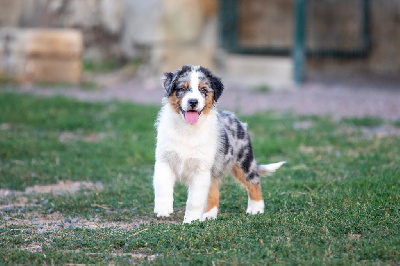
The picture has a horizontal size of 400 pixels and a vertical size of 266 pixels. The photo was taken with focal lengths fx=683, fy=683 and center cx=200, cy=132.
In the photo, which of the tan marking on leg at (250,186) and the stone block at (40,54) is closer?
the tan marking on leg at (250,186)

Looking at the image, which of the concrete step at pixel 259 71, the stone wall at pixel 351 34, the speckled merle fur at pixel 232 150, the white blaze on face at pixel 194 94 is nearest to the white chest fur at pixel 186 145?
the speckled merle fur at pixel 232 150

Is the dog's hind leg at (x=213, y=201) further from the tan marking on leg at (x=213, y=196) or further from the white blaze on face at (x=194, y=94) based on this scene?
the white blaze on face at (x=194, y=94)

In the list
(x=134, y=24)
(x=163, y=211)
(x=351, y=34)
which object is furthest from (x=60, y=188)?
(x=351, y=34)

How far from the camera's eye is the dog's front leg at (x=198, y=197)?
19.0 ft

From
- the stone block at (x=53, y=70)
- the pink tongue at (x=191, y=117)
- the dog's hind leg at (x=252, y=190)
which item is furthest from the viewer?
the stone block at (x=53, y=70)

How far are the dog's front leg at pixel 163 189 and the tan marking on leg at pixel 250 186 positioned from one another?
711 mm

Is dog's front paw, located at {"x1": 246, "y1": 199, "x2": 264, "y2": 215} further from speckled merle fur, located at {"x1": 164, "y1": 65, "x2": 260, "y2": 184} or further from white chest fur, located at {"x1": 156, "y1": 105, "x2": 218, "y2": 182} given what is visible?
white chest fur, located at {"x1": 156, "y1": 105, "x2": 218, "y2": 182}

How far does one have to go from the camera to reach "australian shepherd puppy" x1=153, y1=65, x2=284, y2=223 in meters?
5.79

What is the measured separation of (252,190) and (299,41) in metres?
Answer: 10.8

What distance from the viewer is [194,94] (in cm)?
569

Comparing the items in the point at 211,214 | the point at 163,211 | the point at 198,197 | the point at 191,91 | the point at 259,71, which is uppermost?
the point at 191,91

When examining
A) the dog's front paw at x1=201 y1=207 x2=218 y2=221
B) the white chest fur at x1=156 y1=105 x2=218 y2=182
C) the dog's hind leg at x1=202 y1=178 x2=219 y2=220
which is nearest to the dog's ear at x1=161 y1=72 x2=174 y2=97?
the white chest fur at x1=156 y1=105 x2=218 y2=182

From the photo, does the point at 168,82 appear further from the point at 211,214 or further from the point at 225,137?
the point at 211,214

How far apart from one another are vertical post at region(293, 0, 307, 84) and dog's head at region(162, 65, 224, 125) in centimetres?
1083
